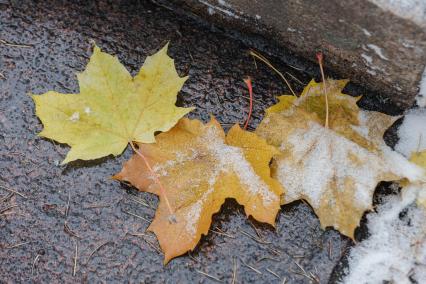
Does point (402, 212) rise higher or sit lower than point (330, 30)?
lower

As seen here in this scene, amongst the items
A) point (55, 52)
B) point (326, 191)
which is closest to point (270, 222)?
point (326, 191)

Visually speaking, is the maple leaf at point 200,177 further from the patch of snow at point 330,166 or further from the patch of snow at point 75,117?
the patch of snow at point 75,117

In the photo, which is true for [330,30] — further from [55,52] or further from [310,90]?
[55,52]

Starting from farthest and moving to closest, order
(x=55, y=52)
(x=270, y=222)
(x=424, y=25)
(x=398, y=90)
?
(x=55, y=52) → (x=398, y=90) → (x=270, y=222) → (x=424, y=25)

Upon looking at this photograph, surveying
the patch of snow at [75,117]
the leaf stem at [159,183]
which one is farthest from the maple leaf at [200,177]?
the patch of snow at [75,117]

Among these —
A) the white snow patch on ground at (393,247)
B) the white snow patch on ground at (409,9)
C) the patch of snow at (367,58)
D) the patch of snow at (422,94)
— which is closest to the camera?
the white snow patch on ground at (409,9)

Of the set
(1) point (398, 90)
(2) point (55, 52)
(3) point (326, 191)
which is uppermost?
(1) point (398, 90)

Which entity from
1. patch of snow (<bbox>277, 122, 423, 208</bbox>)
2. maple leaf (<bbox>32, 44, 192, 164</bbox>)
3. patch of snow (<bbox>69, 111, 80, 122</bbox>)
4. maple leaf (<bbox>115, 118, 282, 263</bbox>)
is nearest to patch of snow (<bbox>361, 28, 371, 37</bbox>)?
patch of snow (<bbox>277, 122, 423, 208</bbox>)
